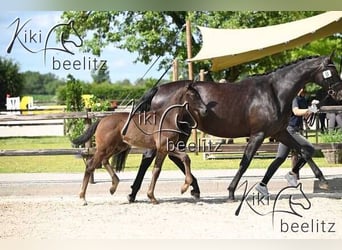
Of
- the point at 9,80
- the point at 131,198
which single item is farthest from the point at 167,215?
the point at 9,80

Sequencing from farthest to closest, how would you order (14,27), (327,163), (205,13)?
(327,163) → (205,13) → (14,27)

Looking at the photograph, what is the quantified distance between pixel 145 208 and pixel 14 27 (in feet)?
6.93

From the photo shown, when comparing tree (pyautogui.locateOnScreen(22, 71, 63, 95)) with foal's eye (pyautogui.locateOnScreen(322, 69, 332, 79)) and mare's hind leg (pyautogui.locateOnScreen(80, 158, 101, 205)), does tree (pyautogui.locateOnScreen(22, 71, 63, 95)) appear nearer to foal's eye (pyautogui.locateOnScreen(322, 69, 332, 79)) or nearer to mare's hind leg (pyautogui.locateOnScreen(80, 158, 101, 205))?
mare's hind leg (pyautogui.locateOnScreen(80, 158, 101, 205))

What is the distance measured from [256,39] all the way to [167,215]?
2.33 meters

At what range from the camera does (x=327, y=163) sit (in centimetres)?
862

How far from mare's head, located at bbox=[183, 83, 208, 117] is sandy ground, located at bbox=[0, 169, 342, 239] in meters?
0.91

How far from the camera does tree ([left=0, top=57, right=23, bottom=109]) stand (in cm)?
648

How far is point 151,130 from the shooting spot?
6441 millimetres

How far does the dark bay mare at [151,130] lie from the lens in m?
6.38

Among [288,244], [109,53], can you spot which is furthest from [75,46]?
[288,244]

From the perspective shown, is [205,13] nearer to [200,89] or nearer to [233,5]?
[233,5]

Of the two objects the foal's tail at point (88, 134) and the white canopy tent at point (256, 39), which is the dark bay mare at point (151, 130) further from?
the white canopy tent at point (256, 39)

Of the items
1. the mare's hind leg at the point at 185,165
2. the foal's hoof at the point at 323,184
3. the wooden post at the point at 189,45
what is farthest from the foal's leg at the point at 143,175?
the foal's hoof at the point at 323,184

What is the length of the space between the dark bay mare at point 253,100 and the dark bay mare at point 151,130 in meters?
0.09
